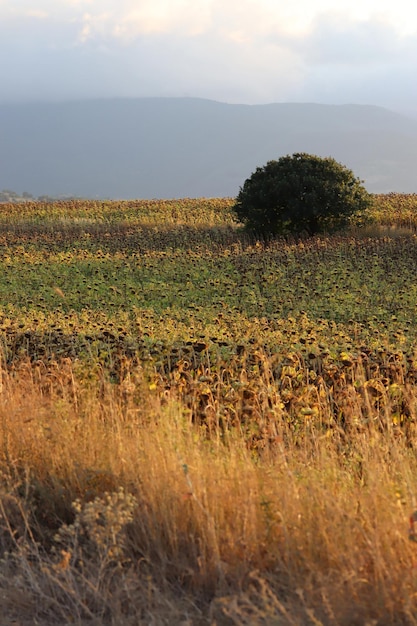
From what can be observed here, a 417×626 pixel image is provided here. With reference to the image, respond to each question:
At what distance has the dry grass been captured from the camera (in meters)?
3.20

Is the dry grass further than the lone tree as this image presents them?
No

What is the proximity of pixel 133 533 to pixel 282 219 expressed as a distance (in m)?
21.1

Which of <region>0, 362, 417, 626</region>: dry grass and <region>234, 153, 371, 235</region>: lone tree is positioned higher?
<region>234, 153, 371, 235</region>: lone tree

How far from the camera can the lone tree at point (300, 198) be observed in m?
24.4

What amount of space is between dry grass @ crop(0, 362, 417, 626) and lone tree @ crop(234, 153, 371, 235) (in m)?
20.4

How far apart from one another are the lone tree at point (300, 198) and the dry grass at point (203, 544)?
20352mm

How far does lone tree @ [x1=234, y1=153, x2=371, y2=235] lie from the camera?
2436cm

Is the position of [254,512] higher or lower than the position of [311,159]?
lower

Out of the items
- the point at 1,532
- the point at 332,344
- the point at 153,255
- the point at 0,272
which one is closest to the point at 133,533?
the point at 1,532

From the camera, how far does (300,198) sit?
961 inches

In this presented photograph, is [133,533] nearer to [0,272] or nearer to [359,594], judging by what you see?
[359,594]

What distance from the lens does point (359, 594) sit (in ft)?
10.5

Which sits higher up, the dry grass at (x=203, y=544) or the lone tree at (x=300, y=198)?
the lone tree at (x=300, y=198)

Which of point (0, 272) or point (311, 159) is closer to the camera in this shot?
point (0, 272)
